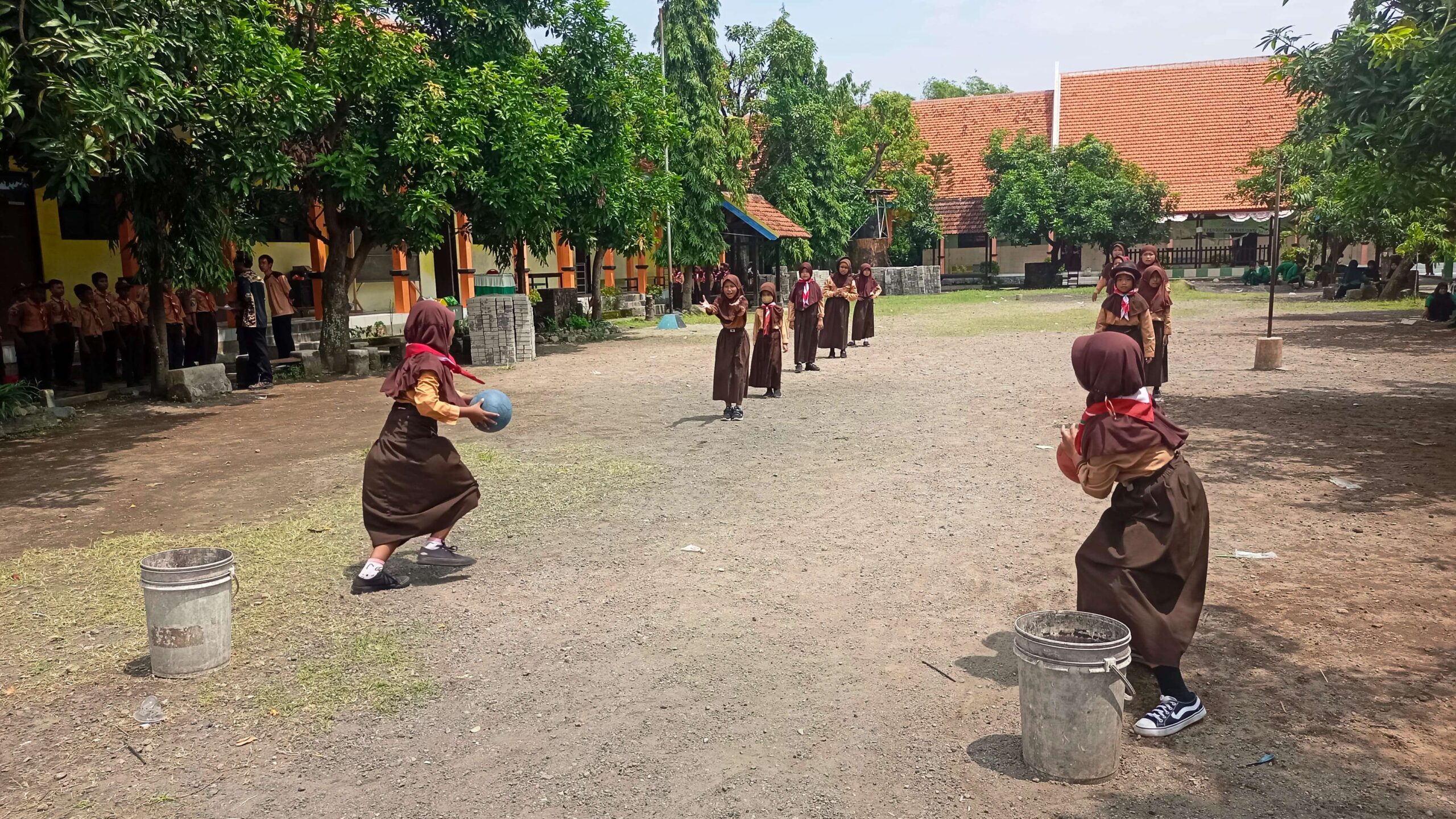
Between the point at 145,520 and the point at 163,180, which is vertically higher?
the point at 163,180

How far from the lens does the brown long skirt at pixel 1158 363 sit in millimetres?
11320

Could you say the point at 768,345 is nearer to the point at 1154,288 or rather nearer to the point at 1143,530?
the point at 1154,288

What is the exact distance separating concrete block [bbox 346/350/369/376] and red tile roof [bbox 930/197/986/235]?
2782 centimetres

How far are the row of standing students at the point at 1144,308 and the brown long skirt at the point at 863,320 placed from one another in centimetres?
741

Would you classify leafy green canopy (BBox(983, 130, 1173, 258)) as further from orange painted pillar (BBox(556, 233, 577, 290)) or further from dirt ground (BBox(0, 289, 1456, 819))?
dirt ground (BBox(0, 289, 1456, 819))

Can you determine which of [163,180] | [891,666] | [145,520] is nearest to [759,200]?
[163,180]

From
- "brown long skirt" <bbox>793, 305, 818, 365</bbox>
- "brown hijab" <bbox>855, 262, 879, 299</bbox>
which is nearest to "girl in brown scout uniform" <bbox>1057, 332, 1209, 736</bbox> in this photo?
"brown long skirt" <bbox>793, 305, 818, 365</bbox>

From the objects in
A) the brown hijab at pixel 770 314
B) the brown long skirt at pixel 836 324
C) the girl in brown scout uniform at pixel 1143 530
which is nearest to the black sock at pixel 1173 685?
the girl in brown scout uniform at pixel 1143 530

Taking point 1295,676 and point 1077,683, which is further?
point 1295,676

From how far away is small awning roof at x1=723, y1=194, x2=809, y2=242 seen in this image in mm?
30406

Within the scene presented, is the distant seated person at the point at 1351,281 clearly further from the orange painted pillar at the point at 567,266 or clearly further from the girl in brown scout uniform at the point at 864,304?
the orange painted pillar at the point at 567,266

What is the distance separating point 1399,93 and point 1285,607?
6545 millimetres

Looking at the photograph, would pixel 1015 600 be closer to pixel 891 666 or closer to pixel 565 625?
pixel 891 666

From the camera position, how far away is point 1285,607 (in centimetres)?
512
